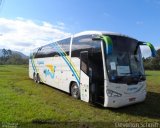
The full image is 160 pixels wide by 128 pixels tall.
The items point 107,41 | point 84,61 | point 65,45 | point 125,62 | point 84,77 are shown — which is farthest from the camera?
point 65,45

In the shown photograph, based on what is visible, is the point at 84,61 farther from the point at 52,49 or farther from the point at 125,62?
the point at 52,49

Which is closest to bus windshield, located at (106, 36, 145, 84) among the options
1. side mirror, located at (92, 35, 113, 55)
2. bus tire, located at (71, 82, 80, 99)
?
side mirror, located at (92, 35, 113, 55)

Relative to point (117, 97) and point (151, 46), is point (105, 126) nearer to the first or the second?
point (117, 97)

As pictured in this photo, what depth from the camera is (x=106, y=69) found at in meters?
11.1

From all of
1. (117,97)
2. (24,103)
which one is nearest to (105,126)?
(117,97)

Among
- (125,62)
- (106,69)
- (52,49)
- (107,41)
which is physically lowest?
(106,69)

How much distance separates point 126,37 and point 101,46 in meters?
1.52

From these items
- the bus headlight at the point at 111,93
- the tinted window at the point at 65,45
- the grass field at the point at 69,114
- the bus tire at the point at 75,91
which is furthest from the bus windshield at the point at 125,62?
the tinted window at the point at 65,45

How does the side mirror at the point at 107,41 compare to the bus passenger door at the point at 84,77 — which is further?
the bus passenger door at the point at 84,77

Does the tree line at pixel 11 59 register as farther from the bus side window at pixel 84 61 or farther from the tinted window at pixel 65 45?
the bus side window at pixel 84 61

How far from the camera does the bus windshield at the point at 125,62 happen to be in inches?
439

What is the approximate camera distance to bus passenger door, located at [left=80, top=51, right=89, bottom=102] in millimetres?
12391

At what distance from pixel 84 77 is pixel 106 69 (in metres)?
1.90

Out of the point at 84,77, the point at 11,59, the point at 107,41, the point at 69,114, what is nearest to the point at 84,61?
the point at 84,77
